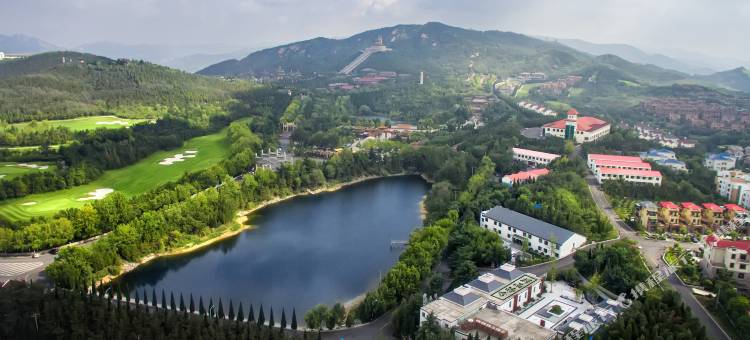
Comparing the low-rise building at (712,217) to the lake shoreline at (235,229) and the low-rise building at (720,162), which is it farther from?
the lake shoreline at (235,229)

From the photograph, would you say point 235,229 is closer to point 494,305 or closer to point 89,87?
A: point 494,305

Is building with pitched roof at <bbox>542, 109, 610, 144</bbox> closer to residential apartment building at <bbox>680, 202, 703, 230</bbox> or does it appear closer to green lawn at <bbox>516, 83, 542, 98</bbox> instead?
residential apartment building at <bbox>680, 202, 703, 230</bbox>

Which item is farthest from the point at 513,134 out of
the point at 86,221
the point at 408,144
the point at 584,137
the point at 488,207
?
the point at 86,221

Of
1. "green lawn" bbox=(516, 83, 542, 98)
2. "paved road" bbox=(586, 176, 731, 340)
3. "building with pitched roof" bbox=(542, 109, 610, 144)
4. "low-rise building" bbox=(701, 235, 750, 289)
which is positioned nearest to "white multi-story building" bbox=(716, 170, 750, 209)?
"paved road" bbox=(586, 176, 731, 340)

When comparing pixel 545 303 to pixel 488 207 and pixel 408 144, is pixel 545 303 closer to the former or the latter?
pixel 488 207

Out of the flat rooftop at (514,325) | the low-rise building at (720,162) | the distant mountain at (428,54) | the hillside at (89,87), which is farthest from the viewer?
the distant mountain at (428,54)

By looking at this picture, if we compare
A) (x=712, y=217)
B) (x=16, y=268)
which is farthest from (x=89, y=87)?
(x=712, y=217)

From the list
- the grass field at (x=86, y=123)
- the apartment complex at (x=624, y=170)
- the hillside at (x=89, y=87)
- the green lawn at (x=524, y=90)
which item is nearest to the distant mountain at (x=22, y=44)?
the hillside at (x=89, y=87)
